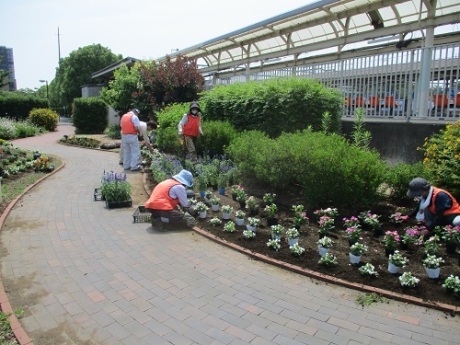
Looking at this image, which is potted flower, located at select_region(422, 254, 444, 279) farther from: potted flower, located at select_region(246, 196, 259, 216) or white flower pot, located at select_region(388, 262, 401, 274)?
potted flower, located at select_region(246, 196, 259, 216)

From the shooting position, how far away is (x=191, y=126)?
36.1ft

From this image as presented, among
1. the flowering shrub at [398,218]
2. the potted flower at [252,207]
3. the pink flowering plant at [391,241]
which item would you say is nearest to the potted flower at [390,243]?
the pink flowering plant at [391,241]

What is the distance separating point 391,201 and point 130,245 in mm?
4680

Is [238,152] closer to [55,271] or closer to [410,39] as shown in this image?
[55,271]

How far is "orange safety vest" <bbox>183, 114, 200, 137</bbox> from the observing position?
10977 millimetres

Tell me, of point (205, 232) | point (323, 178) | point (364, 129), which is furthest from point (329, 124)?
point (205, 232)

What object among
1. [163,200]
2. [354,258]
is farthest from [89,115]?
[354,258]

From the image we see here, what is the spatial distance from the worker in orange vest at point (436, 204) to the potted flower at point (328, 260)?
1.62 m

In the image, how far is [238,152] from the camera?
8.14 m

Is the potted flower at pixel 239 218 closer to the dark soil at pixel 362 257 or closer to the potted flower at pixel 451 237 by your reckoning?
the dark soil at pixel 362 257

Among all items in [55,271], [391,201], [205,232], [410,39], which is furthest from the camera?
[410,39]

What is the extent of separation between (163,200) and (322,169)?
2739 mm

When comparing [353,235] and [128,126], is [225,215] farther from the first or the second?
[128,126]

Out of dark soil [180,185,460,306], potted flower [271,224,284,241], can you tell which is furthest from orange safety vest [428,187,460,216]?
potted flower [271,224,284,241]
